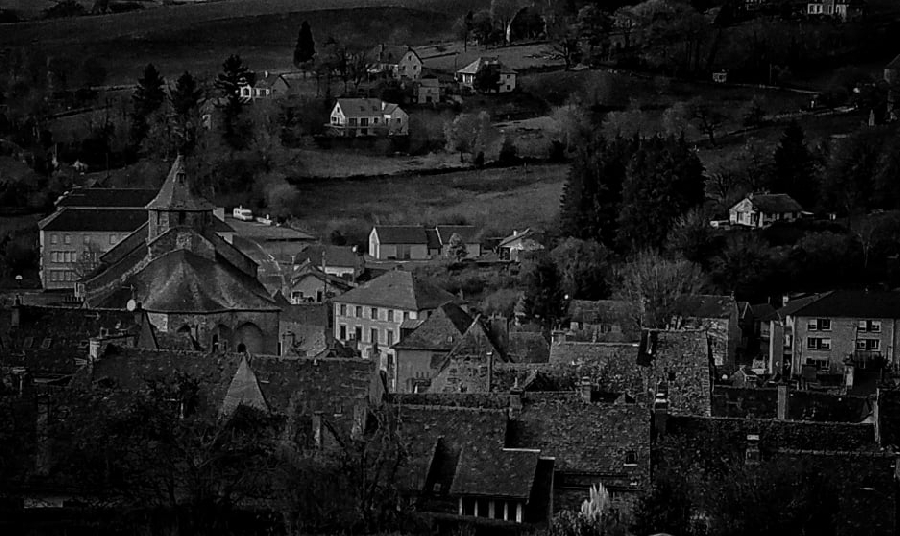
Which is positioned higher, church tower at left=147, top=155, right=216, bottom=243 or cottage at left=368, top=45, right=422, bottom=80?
cottage at left=368, top=45, right=422, bottom=80

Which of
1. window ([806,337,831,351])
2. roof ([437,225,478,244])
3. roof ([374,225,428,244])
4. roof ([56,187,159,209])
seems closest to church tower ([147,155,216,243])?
window ([806,337,831,351])

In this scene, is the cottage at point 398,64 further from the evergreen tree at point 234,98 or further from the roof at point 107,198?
the roof at point 107,198

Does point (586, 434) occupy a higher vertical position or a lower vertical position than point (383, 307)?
lower

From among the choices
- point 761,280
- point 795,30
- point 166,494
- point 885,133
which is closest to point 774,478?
point 166,494

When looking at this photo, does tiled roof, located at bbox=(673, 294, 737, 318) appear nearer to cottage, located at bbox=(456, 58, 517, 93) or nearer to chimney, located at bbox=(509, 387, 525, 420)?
chimney, located at bbox=(509, 387, 525, 420)

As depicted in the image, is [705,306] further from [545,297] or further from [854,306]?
[545,297]

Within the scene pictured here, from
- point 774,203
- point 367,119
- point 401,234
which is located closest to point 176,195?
point 401,234

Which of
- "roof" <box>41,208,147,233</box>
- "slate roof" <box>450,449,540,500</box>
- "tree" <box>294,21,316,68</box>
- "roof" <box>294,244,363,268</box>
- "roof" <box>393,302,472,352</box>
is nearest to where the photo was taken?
"slate roof" <box>450,449,540,500</box>
